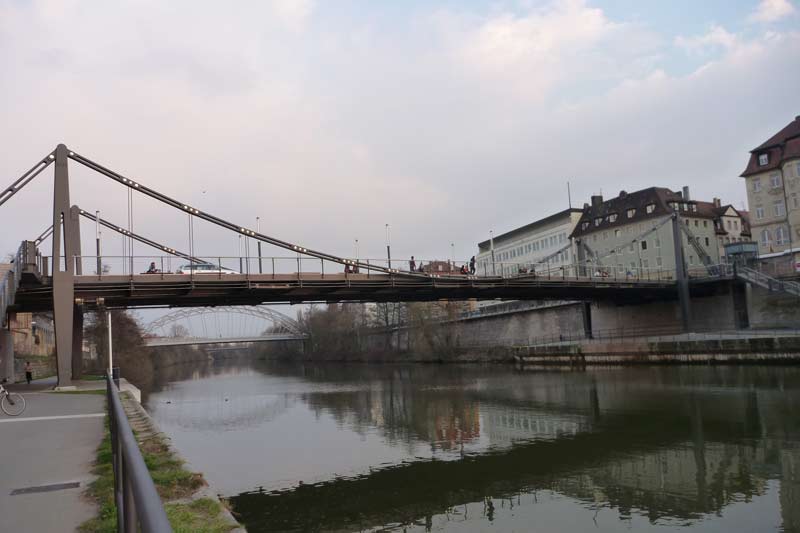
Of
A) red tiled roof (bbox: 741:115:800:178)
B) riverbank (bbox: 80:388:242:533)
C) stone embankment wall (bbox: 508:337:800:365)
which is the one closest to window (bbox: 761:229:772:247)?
red tiled roof (bbox: 741:115:800:178)

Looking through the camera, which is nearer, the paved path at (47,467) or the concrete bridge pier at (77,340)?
the paved path at (47,467)

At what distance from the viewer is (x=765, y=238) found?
5903cm

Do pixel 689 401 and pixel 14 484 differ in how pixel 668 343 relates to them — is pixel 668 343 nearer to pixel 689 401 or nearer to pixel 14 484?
pixel 689 401

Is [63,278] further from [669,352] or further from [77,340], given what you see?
[669,352]

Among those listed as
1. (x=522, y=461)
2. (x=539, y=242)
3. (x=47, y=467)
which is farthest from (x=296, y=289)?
(x=539, y=242)

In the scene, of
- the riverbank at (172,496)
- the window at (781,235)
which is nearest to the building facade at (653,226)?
the window at (781,235)

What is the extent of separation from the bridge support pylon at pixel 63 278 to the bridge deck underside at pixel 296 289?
1.78 meters

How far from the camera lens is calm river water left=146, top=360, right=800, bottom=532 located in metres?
10.4

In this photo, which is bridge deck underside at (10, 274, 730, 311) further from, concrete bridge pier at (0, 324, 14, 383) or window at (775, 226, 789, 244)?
window at (775, 226, 789, 244)

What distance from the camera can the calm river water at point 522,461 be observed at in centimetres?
1045

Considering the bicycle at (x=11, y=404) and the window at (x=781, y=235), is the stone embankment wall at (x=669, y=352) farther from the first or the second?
the bicycle at (x=11, y=404)

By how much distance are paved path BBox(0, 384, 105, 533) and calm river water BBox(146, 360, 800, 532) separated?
9.08 feet

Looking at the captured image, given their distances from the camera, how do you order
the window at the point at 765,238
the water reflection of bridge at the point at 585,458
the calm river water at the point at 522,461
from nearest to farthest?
1. the calm river water at the point at 522,461
2. the water reflection of bridge at the point at 585,458
3. the window at the point at 765,238

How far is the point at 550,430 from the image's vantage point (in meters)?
18.8
